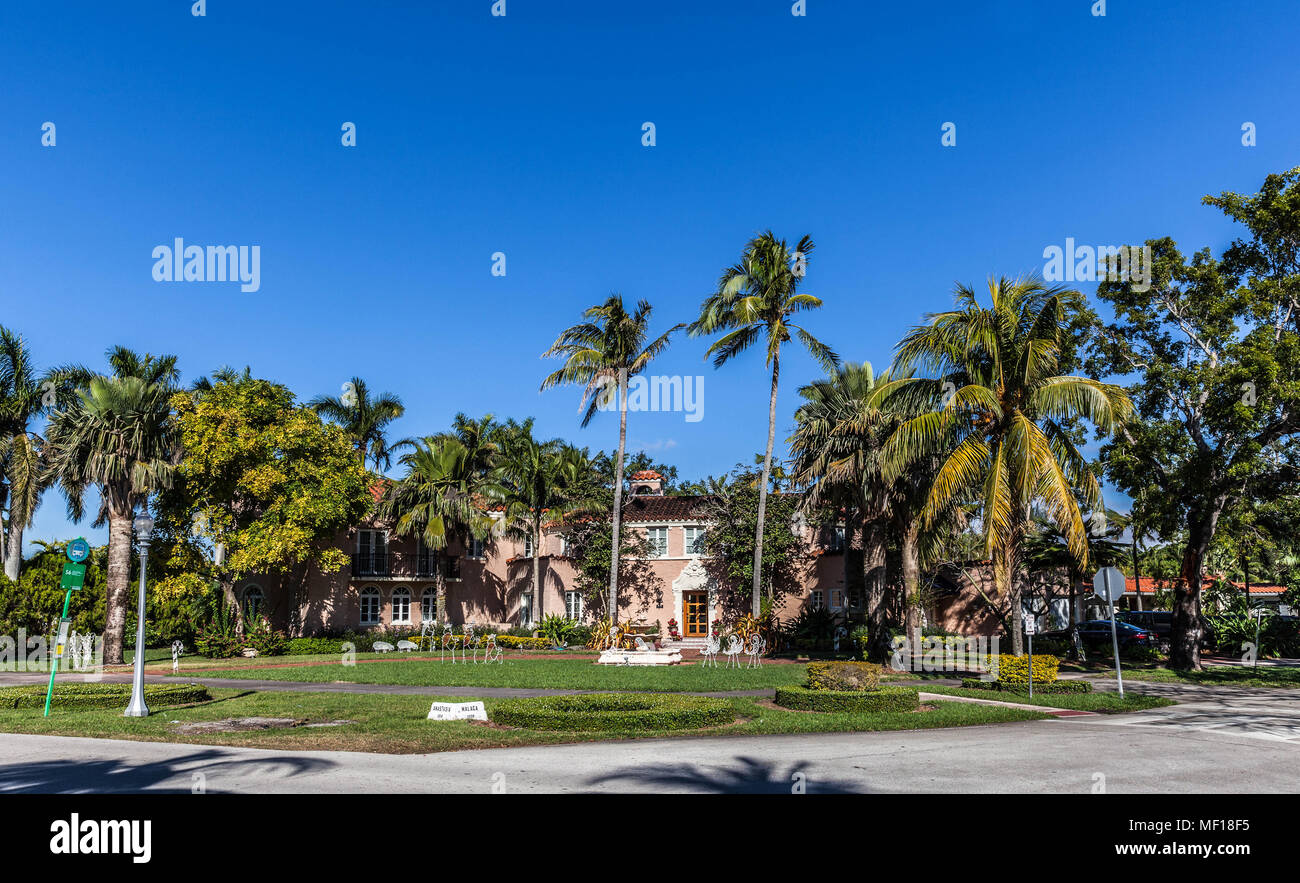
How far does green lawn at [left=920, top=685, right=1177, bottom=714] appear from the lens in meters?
16.0

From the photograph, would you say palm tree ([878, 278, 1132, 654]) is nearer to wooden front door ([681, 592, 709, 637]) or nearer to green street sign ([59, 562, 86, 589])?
green street sign ([59, 562, 86, 589])

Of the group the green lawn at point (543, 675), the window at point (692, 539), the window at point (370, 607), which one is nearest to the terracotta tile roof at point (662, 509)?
the window at point (692, 539)

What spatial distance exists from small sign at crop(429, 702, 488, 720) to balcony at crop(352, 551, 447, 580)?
3135 centimetres

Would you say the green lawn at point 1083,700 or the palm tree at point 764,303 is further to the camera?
the palm tree at point 764,303

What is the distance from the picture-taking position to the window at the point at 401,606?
152 ft

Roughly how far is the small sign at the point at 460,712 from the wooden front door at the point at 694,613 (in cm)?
3013

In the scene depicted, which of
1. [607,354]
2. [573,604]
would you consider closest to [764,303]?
[607,354]

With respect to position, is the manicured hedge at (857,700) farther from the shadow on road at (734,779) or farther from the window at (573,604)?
the window at (573,604)

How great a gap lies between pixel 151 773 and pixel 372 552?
37.8 m

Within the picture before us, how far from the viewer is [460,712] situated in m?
13.9

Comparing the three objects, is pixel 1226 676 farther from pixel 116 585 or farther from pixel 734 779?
pixel 116 585

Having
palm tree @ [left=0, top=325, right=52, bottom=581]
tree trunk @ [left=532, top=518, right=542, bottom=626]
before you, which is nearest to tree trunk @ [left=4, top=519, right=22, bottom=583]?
palm tree @ [left=0, top=325, right=52, bottom=581]
